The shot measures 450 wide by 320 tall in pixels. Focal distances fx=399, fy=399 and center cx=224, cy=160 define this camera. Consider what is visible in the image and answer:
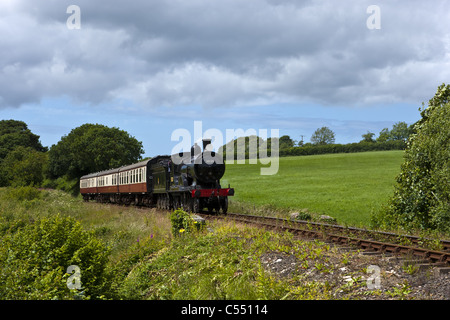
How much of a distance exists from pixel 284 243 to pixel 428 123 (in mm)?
8974

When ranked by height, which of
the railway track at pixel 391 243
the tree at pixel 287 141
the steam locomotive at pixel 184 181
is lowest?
the railway track at pixel 391 243

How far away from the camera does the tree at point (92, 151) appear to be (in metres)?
64.3

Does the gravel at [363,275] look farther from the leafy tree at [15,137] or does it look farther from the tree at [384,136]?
the tree at [384,136]

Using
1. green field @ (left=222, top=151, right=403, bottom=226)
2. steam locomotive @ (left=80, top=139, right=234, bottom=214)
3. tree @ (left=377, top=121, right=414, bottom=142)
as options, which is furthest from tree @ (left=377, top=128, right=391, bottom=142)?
steam locomotive @ (left=80, top=139, right=234, bottom=214)

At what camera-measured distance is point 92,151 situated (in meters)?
64.2

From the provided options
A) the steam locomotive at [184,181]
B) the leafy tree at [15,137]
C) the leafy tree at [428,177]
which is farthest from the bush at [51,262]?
the leafy tree at [15,137]

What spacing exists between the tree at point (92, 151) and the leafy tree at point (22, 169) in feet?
9.15

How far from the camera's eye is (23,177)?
219ft

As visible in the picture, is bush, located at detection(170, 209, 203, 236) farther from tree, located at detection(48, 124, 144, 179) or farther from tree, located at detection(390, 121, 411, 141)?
tree, located at detection(390, 121, 411, 141)

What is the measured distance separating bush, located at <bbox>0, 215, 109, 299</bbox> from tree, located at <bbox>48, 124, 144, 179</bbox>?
54616mm

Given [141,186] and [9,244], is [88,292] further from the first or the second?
[141,186]

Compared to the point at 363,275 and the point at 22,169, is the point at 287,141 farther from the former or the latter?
the point at 363,275

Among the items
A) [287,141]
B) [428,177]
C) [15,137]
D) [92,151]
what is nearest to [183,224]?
[428,177]

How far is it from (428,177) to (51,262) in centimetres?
1309
